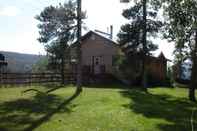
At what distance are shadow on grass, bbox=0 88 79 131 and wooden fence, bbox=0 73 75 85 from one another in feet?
35.8

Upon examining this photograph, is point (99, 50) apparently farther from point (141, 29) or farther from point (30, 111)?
point (30, 111)

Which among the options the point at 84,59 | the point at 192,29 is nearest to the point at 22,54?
the point at 84,59

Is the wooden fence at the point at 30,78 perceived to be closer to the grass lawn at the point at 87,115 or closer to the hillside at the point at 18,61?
the grass lawn at the point at 87,115

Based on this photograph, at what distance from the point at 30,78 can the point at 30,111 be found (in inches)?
685

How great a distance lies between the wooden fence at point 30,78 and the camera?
106 feet

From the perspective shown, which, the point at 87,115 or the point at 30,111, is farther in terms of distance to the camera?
the point at 30,111

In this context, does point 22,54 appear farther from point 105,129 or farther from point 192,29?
point 105,129

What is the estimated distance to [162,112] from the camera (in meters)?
17.4

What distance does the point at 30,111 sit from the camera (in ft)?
55.8

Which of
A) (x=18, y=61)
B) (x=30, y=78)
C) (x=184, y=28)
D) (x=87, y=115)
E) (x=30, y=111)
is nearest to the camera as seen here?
(x=87, y=115)

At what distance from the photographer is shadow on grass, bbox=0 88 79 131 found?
14023 millimetres

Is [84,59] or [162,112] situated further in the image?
[84,59]

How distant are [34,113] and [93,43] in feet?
101

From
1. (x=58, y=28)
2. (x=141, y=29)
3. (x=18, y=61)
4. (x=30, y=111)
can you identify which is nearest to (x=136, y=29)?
(x=141, y=29)
